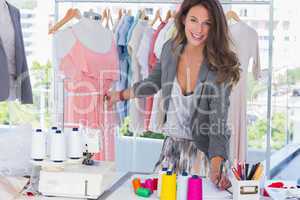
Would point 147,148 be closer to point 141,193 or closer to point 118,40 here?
point 118,40

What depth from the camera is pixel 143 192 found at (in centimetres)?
197

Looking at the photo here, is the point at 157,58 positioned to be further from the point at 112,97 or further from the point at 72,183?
the point at 72,183

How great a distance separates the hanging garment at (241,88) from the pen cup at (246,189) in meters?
1.60

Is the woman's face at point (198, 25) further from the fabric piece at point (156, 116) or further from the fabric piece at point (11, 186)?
the fabric piece at point (11, 186)

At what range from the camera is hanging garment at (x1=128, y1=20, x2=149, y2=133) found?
355 centimetres

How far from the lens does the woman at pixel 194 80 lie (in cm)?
258

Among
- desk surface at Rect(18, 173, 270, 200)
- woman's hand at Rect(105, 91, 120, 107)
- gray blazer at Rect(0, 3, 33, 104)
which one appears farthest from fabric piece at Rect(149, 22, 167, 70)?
desk surface at Rect(18, 173, 270, 200)

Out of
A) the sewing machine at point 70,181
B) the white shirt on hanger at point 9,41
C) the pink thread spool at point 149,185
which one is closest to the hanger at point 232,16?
the white shirt on hanger at point 9,41

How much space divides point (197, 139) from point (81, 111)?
40.8 inches

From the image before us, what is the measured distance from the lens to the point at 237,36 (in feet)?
11.2

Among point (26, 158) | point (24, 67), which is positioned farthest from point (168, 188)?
Result: point (24, 67)

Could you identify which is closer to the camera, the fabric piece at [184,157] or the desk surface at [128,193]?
the desk surface at [128,193]

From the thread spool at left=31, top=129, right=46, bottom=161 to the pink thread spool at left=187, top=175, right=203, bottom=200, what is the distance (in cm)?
61

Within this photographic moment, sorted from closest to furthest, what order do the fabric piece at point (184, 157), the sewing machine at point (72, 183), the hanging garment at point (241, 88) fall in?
1. the sewing machine at point (72, 183)
2. the fabric piece at point (184, 157)
3. the hanging garment at point (241, 88)
